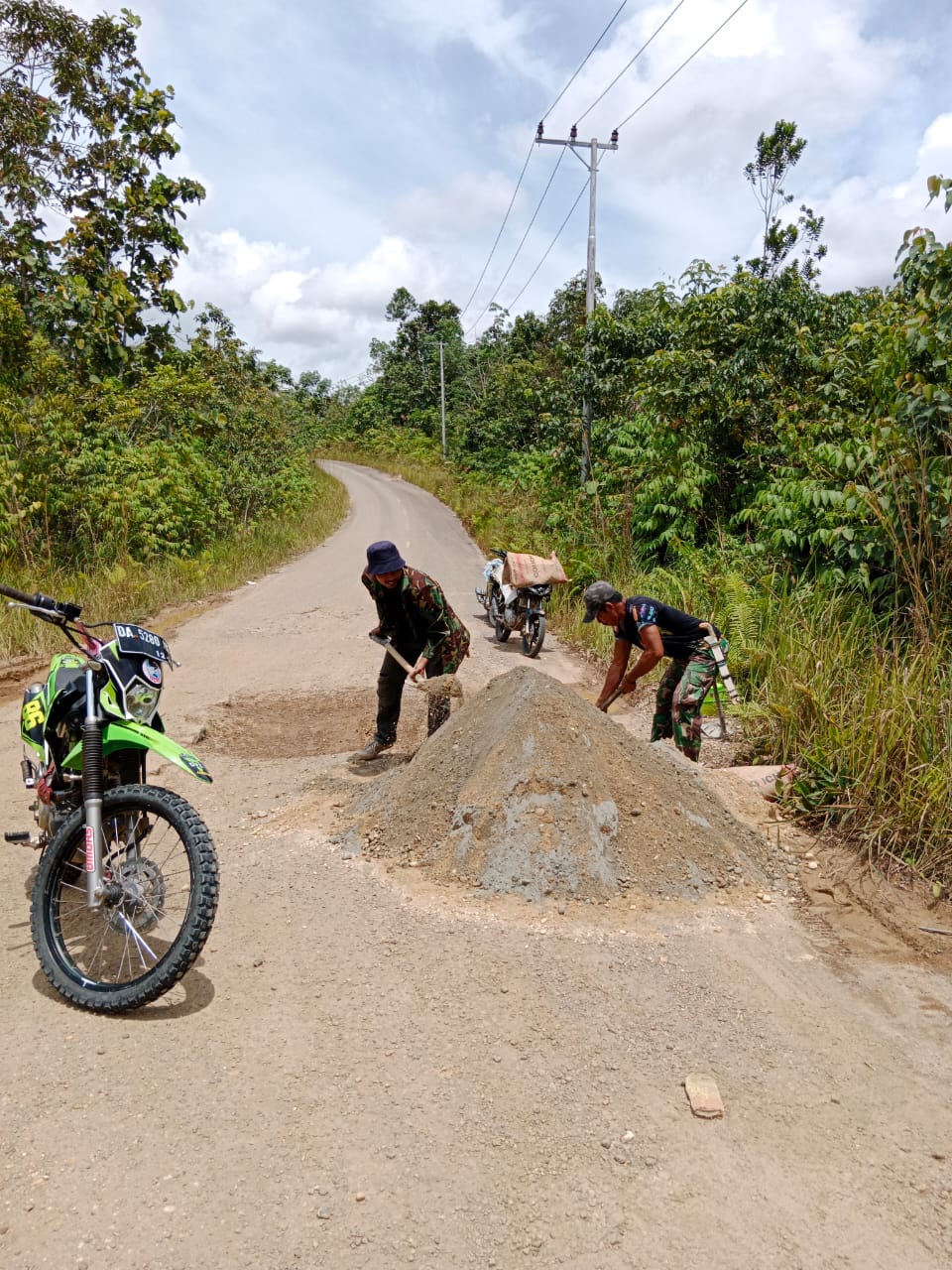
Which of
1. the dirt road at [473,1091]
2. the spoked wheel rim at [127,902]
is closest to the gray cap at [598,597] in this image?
the dirt road at [473,1091]

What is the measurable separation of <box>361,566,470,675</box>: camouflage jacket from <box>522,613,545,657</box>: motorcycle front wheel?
3.87 m

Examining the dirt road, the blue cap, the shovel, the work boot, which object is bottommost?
the dirt road

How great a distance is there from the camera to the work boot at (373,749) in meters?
5.54

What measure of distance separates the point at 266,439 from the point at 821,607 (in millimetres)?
17118

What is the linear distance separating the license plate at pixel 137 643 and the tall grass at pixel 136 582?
4.57m

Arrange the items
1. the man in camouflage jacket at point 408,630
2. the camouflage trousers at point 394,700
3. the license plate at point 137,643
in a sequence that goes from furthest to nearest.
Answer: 1. the camouflage trousers at point 394,700
2. the man in camouflage jacket at point 408,630
3. the license plate at point 137,643

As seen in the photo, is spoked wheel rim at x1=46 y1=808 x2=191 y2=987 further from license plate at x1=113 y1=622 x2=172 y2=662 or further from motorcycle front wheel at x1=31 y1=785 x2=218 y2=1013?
license plate at x1=113 y1=622 x2=172 y2=662

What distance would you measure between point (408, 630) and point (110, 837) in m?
2.81

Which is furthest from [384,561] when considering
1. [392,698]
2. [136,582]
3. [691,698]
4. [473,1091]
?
[136,582]

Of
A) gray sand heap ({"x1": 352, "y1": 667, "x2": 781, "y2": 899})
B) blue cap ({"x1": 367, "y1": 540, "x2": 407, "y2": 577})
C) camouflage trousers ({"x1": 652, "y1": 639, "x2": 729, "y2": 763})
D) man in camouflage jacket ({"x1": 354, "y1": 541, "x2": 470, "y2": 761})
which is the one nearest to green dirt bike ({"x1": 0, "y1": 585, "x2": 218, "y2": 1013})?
gray sand heap ({"x1": 352, "y1": 667, "x2": 781, "y2": 899})

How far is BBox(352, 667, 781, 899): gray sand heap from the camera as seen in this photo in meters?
3.73

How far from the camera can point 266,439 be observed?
2045cm

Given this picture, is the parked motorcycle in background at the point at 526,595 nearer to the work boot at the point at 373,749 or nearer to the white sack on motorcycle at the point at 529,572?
the white sack on motorcycle at the point at 529,572

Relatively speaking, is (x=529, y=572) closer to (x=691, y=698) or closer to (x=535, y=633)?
(x=535, y=633)
